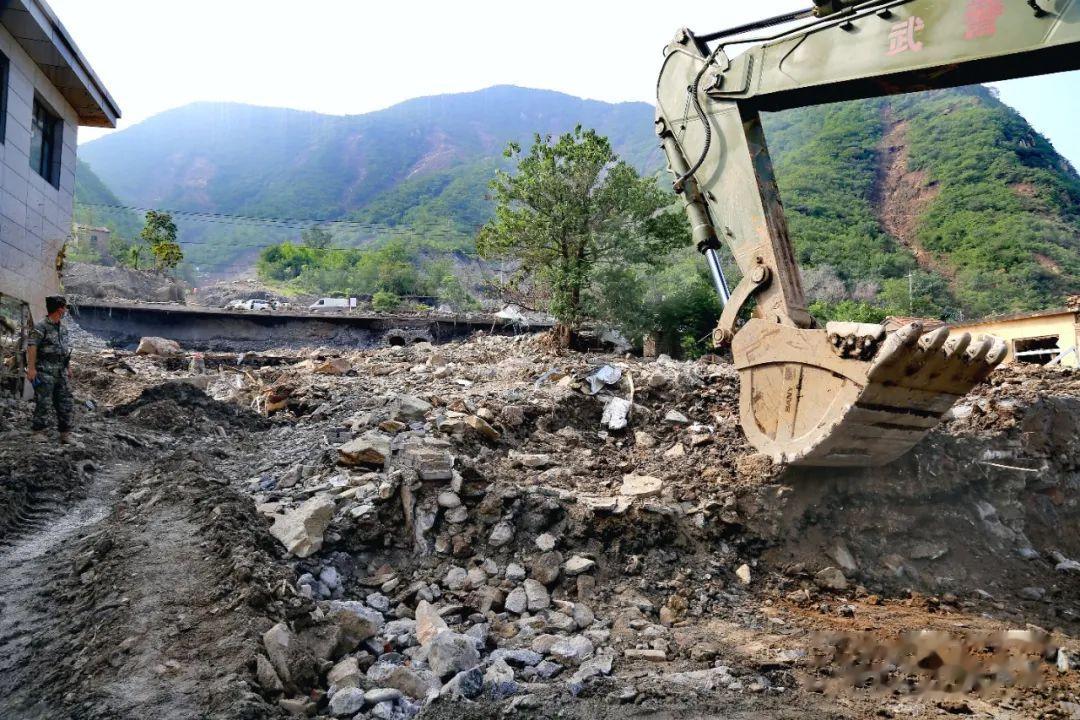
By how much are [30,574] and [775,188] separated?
541 cm

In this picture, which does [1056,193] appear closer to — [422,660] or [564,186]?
[564,186]

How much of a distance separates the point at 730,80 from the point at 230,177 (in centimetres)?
15441

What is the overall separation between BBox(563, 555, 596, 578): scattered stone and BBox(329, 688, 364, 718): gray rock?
1.69 m

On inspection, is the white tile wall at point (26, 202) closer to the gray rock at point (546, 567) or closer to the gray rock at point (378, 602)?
the gray rock at point (378, 602)

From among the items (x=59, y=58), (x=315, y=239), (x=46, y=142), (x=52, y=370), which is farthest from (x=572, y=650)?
(x=315, y=239)

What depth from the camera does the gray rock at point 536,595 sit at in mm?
3789

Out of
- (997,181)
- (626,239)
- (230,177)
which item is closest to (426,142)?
(230,177)

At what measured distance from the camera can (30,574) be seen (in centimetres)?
370

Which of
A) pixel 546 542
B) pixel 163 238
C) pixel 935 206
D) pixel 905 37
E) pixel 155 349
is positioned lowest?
pixel 546 542

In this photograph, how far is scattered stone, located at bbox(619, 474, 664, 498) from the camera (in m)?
4.95

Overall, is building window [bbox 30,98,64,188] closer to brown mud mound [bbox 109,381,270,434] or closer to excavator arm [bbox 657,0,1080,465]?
brown mud mound [bbox 109,381,270,434]

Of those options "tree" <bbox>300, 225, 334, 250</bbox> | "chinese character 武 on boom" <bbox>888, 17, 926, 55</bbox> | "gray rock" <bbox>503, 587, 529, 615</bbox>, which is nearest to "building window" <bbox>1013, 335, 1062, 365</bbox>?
"chinese character 武 on boom" <bbox>888, 17, 926, 55</bbox>

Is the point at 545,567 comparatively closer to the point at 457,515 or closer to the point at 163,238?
the point at 457,515

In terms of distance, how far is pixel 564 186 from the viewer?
1429cm
